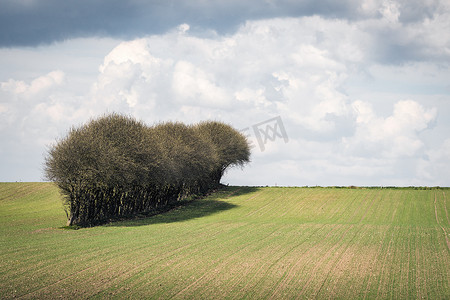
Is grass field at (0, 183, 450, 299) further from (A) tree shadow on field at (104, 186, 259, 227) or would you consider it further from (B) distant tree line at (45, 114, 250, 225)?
(B) distant tree line at (45, 114, 250, 225)

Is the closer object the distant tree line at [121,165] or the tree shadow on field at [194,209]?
the distant tree line at [121,165]

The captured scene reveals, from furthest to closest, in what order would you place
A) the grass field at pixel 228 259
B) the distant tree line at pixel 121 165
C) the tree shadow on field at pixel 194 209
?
the tree shadow on field at pixel 194 209, the distant tree line at pixel 121 165, the grass field at pixel 228 259

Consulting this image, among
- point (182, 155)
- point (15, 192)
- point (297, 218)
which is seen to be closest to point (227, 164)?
point (182, 155)

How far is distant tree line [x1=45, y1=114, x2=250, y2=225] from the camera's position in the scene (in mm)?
42688

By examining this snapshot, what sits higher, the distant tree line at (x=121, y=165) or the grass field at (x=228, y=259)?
the distant tree line at (x=121, y=165)

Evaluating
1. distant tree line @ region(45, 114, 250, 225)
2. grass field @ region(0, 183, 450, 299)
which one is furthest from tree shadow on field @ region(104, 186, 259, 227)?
distant tree line @ region(45, 114, 250, 225)

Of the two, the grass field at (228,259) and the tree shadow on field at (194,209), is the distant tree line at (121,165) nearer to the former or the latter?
the tree shadow on field at (194,209)

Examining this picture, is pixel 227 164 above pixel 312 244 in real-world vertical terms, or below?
above

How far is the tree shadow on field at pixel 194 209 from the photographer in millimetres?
48184

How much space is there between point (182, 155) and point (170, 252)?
110 ft

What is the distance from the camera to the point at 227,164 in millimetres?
82000

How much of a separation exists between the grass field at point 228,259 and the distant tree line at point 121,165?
13.7 ft

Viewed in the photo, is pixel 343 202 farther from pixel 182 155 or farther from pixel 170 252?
pixel 170 252

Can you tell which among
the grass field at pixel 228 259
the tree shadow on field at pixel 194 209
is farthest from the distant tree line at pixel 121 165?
the grass field at pixel 228 259
